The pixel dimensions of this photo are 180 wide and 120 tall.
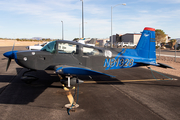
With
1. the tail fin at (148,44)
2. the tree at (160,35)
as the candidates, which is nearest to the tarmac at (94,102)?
the tail fin at (148,44)

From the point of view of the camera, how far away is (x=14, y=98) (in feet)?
21.3

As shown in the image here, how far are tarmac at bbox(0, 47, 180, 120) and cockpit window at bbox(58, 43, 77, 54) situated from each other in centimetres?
193

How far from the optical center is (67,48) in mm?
8438

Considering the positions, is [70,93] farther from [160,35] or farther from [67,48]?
[160,35]

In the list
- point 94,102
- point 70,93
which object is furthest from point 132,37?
point 94,102

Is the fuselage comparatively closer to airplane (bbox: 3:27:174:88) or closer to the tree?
airplane (bbox: 3:27:174:88)

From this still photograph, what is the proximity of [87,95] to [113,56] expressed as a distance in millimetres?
3101

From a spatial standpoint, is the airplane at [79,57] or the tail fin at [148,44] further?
the tail fin at [148,44]

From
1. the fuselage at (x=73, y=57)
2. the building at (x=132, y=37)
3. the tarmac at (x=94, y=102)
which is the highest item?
the building at (x=132, y=37)

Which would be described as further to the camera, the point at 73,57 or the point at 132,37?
the point at 132,37

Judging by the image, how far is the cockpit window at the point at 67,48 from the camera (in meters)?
8.27

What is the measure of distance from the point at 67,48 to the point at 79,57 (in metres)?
0.81

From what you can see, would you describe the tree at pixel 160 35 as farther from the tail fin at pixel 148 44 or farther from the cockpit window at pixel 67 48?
the cockpit window at pixel 67 48

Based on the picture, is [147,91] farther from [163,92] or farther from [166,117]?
[166,117]
